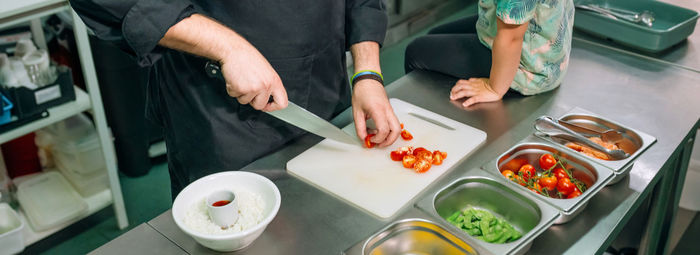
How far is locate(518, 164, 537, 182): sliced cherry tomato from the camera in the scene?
4.02 ft

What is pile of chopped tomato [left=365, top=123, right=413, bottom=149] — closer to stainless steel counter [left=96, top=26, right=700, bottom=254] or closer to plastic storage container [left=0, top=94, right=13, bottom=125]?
stainless steel counter [left=96, top=26, right=700, bottom=254]

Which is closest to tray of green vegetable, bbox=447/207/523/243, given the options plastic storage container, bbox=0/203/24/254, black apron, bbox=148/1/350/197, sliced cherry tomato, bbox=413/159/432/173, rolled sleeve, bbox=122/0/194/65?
sliced cherry tomato, bbox=413/159/432/173

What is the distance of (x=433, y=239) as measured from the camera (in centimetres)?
106

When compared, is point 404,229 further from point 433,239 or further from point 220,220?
point 220,220

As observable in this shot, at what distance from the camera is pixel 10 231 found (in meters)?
1.90

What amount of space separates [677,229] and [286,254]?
1871 mm

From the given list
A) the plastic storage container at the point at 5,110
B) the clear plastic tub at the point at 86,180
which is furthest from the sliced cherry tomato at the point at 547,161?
the clear plastic tub at the point at 86,180

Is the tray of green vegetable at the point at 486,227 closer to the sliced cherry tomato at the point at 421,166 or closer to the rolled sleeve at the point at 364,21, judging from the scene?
the sliced cherry tomato at the point at 421,166

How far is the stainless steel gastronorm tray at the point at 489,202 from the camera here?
107 cm

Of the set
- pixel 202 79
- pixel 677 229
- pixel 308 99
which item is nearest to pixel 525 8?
pixel 308 99

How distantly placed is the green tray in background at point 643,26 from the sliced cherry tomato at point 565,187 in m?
0.81

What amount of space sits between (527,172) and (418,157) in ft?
0.76

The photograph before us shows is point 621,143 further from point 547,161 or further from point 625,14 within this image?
point 625,14

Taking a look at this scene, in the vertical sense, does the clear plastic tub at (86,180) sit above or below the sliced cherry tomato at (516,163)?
below
